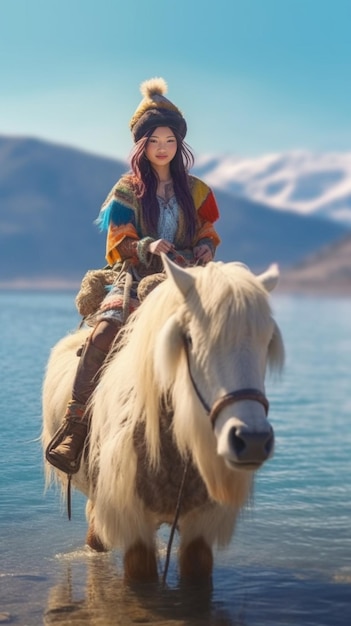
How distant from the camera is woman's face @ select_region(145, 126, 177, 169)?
4.19 metres

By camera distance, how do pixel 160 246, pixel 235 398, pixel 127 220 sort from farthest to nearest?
pixel 127 220 → pixel 160 246 → pixel 235 398

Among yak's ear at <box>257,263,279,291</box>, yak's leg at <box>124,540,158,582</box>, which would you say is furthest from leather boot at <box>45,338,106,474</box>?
yak's ear at <box>257,263,279,291</box>

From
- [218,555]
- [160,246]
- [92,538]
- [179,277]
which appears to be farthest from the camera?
[218,555]

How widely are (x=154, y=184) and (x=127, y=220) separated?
0.23 meters

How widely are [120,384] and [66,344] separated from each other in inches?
42.6

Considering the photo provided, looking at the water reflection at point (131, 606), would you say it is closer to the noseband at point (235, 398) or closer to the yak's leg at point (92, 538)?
the yak's leg at point (92, 538)

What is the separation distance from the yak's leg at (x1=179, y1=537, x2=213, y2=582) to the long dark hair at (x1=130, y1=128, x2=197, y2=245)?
1.32 m

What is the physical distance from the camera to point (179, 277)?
10.5ft

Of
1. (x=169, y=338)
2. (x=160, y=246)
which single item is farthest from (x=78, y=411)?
(x=169, y=338)

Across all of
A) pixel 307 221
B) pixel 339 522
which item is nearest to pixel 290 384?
pixel 339 522

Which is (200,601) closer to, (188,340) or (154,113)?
(188,340)

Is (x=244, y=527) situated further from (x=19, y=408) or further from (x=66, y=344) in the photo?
(x=19, y=408)

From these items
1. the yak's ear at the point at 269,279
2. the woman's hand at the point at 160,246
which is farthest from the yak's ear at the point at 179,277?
the woman's hand at the point at 160,246

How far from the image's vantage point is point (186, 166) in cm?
438
